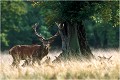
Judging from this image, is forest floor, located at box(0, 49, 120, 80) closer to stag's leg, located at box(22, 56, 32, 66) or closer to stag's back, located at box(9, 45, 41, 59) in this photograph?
stag's leg, located at box(22, 56, 32, 66)

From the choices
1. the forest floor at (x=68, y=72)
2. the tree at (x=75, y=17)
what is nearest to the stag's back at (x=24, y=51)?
the tree at (x=75, y=17)

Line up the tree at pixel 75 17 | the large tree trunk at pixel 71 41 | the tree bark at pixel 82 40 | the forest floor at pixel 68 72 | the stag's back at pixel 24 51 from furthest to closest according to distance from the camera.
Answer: the tree bark at pixel 82 40 → the large tree trunk at pixel 71 41 → the tree at pixel 75 17 → the stag's back at pixel 24 51 → the forest floor at pixel 68 72

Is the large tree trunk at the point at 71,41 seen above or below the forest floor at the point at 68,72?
above

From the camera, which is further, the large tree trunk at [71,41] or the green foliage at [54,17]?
the large tree trunk at [71,41]

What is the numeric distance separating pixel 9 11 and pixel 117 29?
11597mm

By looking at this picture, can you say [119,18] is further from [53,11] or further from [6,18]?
[6,18]

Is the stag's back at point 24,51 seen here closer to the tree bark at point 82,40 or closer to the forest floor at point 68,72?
the forest floor at point 68,72

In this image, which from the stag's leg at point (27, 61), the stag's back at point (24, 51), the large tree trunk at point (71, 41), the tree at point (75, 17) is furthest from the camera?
the large tree trunk at point (71, 41)

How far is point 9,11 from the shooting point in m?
42.0

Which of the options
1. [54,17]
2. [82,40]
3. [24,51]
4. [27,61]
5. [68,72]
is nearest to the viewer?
[68,72]

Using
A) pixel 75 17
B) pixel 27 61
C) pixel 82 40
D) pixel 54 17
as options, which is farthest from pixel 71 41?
pixel 27 61

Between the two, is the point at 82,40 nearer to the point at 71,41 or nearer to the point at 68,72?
the point at 71,41

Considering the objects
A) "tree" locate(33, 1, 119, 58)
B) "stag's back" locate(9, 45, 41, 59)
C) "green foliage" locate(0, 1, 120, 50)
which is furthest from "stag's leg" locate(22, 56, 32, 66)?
"green foliage" locate(0, 1, 120, 50)

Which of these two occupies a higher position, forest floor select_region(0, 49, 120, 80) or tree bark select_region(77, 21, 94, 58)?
tree bark select_region(77, 21, 94, 58)
